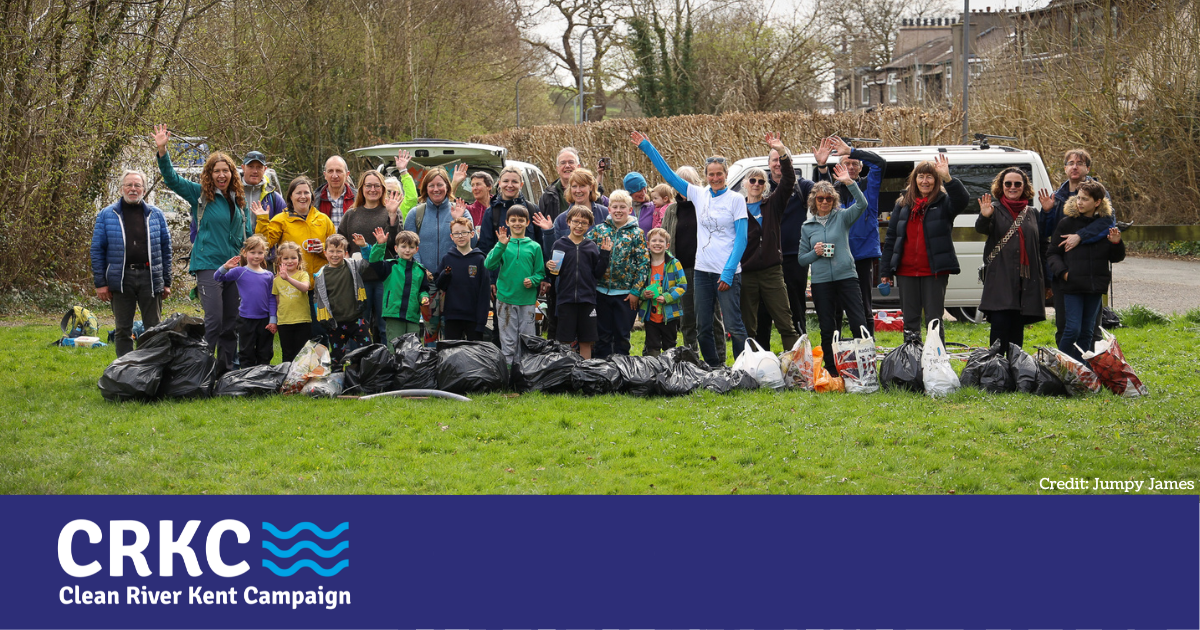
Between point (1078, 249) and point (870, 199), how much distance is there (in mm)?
1773

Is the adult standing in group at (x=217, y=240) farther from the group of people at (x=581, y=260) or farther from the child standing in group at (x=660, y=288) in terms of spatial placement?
the child standing in group at (x=660, y=288)

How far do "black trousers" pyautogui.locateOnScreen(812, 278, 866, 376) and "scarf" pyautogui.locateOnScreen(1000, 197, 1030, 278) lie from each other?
1292 mm

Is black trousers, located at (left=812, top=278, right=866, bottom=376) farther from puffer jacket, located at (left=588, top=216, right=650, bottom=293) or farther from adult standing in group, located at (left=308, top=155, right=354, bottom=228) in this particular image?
adult standing in group, located at (left=308, top=155, right=354, bottom=228)

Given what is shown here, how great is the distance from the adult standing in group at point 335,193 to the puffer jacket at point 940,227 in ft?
15.8

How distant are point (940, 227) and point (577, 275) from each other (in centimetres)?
298

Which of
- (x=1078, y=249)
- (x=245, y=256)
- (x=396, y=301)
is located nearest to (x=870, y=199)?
(x=1078, y=249)

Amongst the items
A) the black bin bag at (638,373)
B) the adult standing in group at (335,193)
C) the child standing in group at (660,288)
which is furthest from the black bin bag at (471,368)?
the adult standing in group at (335,193)

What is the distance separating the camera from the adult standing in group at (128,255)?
845cm

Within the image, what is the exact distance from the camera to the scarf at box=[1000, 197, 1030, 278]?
26.2 feet

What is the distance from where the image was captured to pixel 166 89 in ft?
52.3

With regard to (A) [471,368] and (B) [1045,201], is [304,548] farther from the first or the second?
(B) [1045,201]

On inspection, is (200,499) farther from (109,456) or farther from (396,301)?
(396,301)

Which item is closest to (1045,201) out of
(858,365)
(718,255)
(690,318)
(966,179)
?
(858,365)

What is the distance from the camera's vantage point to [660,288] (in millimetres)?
8570
